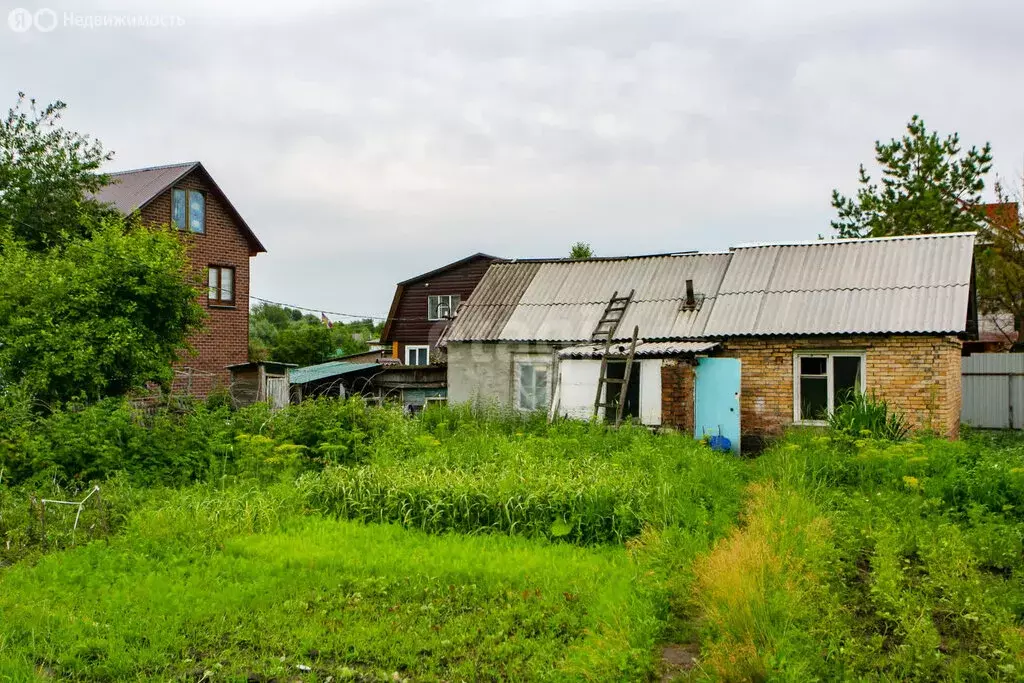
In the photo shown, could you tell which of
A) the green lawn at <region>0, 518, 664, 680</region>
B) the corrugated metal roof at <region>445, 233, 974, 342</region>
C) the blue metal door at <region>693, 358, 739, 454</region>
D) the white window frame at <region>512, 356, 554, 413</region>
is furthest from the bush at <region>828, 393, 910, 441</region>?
the green lawn at <region>0, 518, 664, 680</region>

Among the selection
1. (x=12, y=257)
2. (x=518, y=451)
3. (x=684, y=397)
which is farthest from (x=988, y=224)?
(x=12, y=257)

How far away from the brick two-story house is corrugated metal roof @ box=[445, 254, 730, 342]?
30.2 feet

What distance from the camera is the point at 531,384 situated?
18.0m

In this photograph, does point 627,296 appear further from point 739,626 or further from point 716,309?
point 739,626

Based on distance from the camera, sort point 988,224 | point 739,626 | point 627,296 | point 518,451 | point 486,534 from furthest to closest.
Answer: point 988,224
point 627,296
point 518,451
point 486,534
point 739,626

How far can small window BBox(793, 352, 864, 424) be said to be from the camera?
1475 centimetres

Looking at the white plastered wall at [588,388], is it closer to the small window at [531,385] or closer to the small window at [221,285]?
the small window at [531,385]

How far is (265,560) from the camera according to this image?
23.2 ft

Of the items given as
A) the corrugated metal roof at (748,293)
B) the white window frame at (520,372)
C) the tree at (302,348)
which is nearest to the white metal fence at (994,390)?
the corrugated metal roof at (748,293)

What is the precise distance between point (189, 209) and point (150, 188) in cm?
120

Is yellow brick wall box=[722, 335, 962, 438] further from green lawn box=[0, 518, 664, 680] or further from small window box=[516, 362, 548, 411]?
green lawn box=[0, 518, 664, 680]

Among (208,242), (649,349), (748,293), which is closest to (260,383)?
(208,242)

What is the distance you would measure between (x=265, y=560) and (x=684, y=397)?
374 inches

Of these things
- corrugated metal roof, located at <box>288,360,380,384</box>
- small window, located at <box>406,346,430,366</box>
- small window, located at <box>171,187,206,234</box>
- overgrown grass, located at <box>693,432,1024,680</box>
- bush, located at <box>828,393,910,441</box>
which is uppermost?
small window, located at <box>171,187,206,234</box>
